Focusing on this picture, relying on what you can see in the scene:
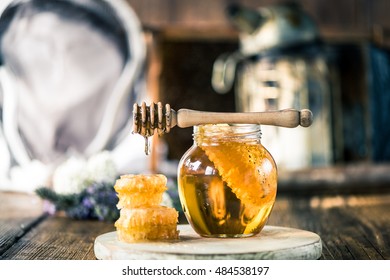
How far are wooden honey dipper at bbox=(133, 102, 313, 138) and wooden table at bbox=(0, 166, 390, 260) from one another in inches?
5.3

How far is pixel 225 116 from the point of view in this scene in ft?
2.20

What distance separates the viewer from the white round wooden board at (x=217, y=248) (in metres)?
0.61

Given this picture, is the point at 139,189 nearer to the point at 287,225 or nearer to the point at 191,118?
the point at 191,118

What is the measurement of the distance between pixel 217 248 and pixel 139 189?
10cm

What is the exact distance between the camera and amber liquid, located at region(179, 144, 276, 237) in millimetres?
671

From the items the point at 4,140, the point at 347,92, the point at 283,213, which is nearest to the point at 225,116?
the point at 283,213

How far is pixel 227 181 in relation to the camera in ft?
2.19

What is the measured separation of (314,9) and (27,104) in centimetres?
88

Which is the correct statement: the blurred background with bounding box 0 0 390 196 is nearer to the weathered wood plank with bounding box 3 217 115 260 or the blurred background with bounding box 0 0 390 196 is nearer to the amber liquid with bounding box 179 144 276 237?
the weathered wood plank with bounding box 3 217 115 260

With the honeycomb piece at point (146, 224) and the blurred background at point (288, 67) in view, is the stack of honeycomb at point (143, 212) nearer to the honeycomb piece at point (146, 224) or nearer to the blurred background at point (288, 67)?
the honeycomb piece at point (146, 224)

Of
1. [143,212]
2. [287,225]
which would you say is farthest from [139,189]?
[287,225]

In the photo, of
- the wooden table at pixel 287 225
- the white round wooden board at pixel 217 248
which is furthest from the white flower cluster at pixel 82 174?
the white round wooden board at pixel 217 248

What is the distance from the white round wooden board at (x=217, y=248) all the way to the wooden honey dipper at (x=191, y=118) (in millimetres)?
102
